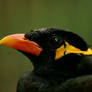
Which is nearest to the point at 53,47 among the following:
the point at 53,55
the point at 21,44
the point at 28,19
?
the point at 53,55

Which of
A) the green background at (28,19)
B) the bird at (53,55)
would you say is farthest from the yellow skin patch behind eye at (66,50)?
the green background at (28,19)

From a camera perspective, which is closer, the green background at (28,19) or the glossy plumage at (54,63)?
the glossy plumage at (54,63)

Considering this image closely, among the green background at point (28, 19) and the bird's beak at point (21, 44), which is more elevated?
the bird's beak at point (21, 44)

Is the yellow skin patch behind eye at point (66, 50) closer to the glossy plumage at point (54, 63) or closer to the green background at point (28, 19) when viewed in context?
the glossy plumage at point (54, 63)

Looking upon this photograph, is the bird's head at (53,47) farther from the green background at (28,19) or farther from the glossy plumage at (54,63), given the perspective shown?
the green background at (28,19)

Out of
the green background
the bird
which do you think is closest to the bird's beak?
the bird

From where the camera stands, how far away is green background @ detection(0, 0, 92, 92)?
263 centimetres

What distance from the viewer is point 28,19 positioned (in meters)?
2.67

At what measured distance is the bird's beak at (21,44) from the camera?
4.50 feet

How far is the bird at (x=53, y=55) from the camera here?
1393 mm

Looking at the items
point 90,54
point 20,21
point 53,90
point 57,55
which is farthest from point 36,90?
point 20,21

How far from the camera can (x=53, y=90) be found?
1371 mm

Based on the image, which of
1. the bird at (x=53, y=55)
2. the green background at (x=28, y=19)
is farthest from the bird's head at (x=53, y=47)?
the green background at (x=28, y=19)

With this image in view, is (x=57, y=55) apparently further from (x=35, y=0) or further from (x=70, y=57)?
(x=35, y=0)
